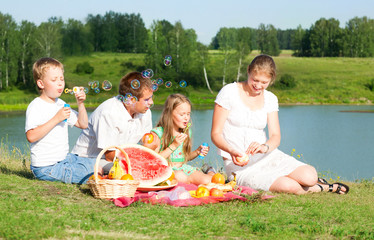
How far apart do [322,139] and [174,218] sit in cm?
1854

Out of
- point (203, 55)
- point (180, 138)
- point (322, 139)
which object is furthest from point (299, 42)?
point (180, 138)

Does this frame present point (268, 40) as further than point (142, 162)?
Yes

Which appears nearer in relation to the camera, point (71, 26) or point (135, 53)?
point (71, 26)

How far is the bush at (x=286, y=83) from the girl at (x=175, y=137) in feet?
151

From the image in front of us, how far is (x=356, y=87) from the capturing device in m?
51.7

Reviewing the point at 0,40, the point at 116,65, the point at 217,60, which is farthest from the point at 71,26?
the point at 217,60

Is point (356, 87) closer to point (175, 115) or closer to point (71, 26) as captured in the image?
point (71, 26)

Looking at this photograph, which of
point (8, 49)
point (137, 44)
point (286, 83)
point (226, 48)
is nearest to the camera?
point (8, 49)

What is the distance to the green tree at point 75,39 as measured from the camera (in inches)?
1984

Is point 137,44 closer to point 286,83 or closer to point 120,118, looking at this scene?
point 286,83

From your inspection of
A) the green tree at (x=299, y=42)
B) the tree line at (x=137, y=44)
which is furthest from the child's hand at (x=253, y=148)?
the green tree at (x=299, y=42)

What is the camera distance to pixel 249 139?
620 cm

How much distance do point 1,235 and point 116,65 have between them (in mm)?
49614

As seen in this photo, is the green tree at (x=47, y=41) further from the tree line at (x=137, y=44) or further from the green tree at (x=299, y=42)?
the green tree at (x=299, y=42)
